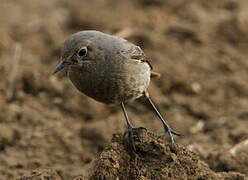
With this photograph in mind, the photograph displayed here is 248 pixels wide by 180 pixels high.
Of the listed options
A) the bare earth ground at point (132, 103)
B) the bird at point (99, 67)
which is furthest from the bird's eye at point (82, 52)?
the bare earth ground at point (132, 103)

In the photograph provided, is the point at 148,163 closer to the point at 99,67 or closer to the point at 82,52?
the point at 99,67

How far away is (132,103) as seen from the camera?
915 cm

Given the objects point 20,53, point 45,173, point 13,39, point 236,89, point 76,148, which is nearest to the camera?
point 45,173

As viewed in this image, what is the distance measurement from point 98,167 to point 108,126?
8.99 feet

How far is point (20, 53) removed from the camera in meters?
10.4

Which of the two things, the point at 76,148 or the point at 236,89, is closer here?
the point at 76,148

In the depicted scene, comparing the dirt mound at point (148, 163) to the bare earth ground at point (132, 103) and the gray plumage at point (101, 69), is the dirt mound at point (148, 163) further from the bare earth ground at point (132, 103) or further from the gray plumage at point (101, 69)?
the gray plumage at point (101, 69)

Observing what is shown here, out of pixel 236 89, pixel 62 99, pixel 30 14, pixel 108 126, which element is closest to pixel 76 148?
pixel 108 126

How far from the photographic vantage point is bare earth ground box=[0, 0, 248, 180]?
736cm

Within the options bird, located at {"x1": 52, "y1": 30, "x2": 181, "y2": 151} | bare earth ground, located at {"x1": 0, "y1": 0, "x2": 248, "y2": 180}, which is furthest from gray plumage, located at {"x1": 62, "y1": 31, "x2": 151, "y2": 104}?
bare earth ground, located at {"x1": 0, "y1": 0, "x2": 248, "y2": 180}

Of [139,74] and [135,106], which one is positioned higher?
[139,74]

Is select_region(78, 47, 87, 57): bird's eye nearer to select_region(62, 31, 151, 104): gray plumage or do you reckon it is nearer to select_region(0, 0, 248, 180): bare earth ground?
select_region(62, 31, 151, 104): gray plumage

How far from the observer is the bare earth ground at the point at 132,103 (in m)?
7.36

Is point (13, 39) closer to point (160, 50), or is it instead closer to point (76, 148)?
point (160, 50)
